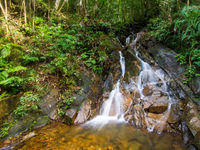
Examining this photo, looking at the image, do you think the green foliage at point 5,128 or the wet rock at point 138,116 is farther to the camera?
the wet rock at point 138,116

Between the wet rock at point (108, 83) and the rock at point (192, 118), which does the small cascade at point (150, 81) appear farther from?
the wet rock at point (108, 83)

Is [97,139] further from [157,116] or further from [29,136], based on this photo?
[157,116]

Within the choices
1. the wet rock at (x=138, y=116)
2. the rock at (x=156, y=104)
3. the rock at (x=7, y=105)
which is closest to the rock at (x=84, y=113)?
the wet rock at (x=138, y=116)

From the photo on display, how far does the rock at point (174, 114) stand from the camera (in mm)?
3521

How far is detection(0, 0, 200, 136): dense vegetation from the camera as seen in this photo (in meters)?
3.63

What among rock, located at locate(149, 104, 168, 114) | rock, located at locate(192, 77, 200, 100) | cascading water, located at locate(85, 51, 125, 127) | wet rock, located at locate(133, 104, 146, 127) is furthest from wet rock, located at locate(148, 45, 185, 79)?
cascading water, located at locate(85, 51, 125, 127)

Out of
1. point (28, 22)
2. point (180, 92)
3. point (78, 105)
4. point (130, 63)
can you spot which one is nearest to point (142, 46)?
point (130, 63)

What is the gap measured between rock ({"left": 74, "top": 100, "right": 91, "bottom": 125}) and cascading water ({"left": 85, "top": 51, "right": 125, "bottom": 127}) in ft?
0.67

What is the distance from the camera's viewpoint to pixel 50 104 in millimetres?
3797

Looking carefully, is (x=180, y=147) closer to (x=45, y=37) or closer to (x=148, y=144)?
(x=148, y=144)

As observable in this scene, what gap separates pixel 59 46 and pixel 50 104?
3041 mm

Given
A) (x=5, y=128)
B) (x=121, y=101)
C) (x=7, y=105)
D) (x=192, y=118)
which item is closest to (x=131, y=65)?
(x=121, y=101)

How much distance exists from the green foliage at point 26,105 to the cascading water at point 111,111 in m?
1.87

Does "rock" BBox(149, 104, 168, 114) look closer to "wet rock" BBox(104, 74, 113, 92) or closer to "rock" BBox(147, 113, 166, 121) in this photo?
"rock" BBox(147, 113, 166, 121)
